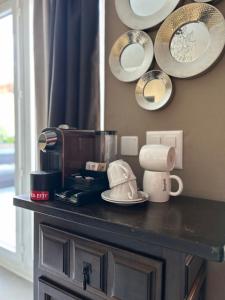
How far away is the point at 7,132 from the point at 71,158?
137 cm

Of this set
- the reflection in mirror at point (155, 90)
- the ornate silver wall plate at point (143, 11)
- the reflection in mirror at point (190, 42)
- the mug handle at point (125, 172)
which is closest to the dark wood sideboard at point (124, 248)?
the mug handle at point (125, 172)

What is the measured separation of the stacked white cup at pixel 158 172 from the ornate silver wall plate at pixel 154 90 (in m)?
0.30

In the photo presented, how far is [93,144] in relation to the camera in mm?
1046

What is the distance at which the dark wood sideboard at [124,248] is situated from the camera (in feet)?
1.93

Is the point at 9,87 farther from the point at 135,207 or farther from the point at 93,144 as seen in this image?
the point at 135,207

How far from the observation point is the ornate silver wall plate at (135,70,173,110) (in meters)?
1.07

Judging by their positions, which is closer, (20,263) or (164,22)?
(164,22)

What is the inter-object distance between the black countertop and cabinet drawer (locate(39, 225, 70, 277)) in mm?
79

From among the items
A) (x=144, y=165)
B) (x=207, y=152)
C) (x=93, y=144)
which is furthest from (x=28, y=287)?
(x=207, y=152)

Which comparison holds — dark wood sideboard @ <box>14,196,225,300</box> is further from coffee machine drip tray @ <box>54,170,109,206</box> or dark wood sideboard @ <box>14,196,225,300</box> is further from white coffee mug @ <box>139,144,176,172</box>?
white coffee mug @ <box>139,144,176,172</box>

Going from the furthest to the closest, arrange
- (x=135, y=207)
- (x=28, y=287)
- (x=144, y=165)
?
(x=28, y=287), (x=144, y=165), (x=135, y=207)

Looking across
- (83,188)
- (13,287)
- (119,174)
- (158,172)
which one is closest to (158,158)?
(158,172)

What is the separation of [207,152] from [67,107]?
2.52 feet

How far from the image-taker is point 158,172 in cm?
88
